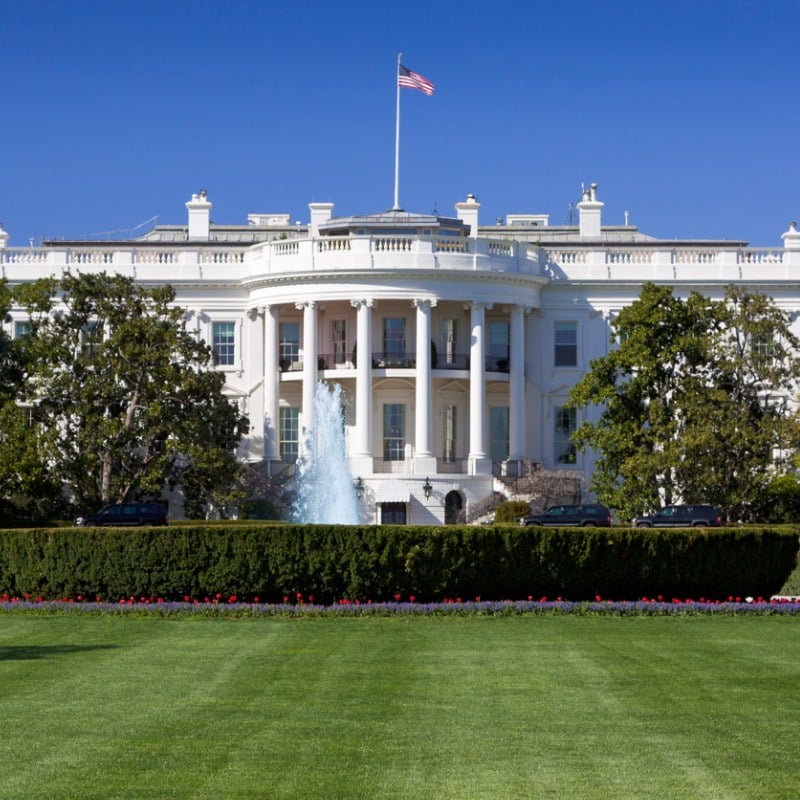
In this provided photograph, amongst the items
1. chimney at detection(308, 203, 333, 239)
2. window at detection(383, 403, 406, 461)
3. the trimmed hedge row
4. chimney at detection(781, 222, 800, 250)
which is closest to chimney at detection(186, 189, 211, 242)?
chimney at detection(308, 203, 333, 239)

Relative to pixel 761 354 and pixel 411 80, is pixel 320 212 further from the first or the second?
pixel 761 354

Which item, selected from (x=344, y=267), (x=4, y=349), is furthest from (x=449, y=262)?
(x=4, y=349)

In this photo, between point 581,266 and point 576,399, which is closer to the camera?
point 576,399

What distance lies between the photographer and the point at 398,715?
1645 cm

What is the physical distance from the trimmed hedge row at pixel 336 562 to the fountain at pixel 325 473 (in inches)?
1092

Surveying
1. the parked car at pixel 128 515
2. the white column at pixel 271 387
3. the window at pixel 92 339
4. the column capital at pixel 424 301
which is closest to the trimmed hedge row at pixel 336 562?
the parked car at pixel 128 515

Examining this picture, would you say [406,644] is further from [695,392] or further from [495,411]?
[495,411]

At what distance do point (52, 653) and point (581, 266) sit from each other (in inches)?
1857

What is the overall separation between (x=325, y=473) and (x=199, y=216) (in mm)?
19077

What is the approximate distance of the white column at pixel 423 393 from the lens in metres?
61.1

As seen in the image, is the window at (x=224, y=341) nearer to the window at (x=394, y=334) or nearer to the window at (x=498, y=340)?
the window at (x=394, y=334)

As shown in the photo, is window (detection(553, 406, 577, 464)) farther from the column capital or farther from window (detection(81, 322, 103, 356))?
window (detection(81, 322, 103, 356))

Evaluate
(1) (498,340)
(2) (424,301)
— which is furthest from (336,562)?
(1) (498,340)

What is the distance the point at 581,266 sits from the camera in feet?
219
